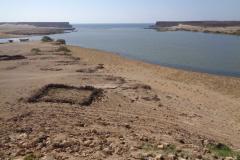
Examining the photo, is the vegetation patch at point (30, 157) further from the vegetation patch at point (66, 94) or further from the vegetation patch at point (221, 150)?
the vegetation patch at point (66, 94)

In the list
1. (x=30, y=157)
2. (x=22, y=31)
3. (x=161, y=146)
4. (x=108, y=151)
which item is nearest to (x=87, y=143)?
(x=108, y=151)

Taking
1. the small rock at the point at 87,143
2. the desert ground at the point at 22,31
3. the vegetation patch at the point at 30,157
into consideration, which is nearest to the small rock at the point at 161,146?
the small rock at the point at 87,143

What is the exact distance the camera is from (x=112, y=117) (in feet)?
39.0

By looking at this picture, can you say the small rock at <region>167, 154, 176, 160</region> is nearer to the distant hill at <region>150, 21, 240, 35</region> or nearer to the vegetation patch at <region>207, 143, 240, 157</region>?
the vegetation patch at <region>207, 143, 240, 157</region>

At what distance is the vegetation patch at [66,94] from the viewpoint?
13.7 meters

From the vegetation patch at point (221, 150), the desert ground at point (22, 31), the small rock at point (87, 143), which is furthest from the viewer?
the desert ground at point (22, 31)

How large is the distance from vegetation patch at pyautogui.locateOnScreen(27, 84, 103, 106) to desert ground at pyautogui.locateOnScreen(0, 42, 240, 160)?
0.04m

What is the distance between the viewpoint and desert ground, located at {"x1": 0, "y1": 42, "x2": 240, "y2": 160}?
27.9ft

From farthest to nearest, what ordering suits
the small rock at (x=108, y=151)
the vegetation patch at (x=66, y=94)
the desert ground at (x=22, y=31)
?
the desert ground at (x=22, y=31), the vegetation patch at (x=66, y=94), the small rock at (x=108, y=151)

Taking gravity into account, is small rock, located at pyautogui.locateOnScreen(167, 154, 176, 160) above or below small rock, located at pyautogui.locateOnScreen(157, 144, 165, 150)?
above

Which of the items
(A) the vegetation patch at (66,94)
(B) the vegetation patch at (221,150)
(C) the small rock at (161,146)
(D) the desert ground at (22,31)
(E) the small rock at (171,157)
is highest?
(E) the small rock at (171,157)

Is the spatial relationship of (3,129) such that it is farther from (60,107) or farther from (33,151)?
(60,107)

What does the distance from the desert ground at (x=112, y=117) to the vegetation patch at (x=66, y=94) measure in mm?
36

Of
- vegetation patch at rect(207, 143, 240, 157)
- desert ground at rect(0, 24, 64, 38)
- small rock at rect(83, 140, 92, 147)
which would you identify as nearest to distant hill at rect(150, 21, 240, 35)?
desert ground at rect(0, 24, 64, 38)
